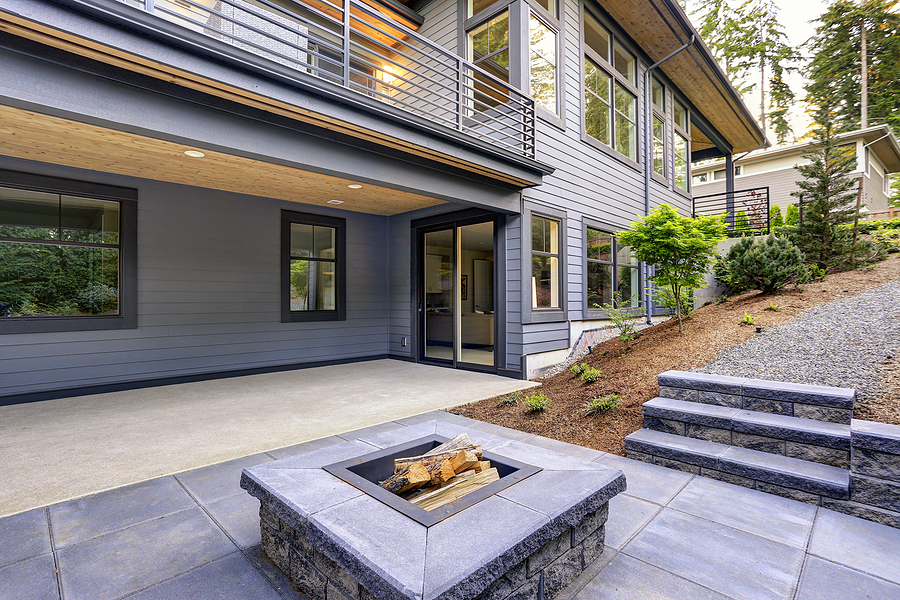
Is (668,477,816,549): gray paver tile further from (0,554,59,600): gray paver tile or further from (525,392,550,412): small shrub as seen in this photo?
(0,554,59,600): gray paver tile

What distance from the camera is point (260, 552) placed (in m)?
1.83

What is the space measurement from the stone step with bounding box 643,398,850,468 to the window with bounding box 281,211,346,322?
203 inches

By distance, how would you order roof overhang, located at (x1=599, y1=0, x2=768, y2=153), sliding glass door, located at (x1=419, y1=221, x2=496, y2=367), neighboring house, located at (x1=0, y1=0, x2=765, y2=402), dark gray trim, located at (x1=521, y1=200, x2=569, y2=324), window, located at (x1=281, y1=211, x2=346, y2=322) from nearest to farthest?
neighboring house, located at (x1=0, y1=0, x2=765, y2=402)
dark gray trim, located at (x1=521, y1=200, x2=569, y2=324)
window, located at (x1=281, y1=211, x2=346, y2=322)
sliding glass door, located at (x1=419, y1=221, x2=496, y2=367)
roof overhang, located at (x1=599, y1=0, x2=768, y2=153)

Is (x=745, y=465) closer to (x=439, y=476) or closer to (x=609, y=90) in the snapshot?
(x=439, y=476)

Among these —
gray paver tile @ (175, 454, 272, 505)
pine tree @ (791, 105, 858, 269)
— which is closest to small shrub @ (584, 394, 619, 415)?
gray paver tile @ (175, 454, 272, 505)

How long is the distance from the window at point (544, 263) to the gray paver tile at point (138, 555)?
4779 mm

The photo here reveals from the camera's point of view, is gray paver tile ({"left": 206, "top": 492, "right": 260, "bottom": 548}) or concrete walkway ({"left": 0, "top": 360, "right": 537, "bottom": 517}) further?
concrete walkway ({"left": 0, "top": 360, "right": 537, "bottom": 517})

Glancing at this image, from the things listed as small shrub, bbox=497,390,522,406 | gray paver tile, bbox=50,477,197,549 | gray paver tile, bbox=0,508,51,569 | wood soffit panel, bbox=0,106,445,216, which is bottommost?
gray paver tile, bbox=50,477,197,549

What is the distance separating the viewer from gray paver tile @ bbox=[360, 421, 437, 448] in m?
2.23

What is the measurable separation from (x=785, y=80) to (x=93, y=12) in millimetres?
24365

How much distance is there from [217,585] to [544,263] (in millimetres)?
5443

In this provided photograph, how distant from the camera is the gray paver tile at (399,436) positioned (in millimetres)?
2229

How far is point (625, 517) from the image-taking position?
2150mm

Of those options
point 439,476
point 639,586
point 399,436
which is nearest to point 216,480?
point 399,436
